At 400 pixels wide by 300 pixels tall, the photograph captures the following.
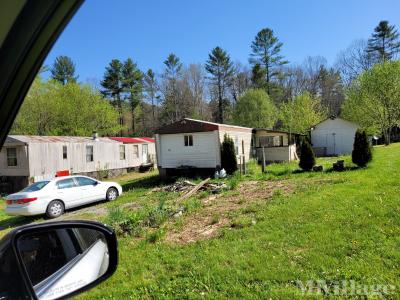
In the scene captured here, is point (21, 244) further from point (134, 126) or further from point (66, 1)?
point (134, 126)

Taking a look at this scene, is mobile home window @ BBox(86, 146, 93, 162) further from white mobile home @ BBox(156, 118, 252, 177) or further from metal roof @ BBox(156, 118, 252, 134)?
metal roof @ BBox(156, 118, 252, 134)

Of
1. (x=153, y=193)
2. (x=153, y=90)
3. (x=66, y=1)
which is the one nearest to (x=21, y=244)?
(x=66, y=1)

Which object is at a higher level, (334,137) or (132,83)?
(132,83)

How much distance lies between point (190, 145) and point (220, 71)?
95.1 ft

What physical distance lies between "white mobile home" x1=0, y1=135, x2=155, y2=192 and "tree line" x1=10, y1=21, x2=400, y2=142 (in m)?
10.9

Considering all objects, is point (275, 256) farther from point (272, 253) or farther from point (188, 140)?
point (188, 140)

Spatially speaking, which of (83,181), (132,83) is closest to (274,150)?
(83,181)

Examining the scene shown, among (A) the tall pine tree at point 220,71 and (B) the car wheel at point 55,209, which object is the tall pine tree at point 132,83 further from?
(B) the car wheel at point 55,209

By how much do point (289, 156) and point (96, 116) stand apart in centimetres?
2262

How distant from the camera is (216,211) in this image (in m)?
8.77

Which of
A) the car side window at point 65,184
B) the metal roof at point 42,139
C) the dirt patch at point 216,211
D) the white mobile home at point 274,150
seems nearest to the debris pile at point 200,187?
the dirt patch at point 216,211

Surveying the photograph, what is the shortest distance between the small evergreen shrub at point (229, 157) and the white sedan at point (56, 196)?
6823mm

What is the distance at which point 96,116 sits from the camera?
3656cm

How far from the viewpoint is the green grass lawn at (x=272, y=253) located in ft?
13.9
